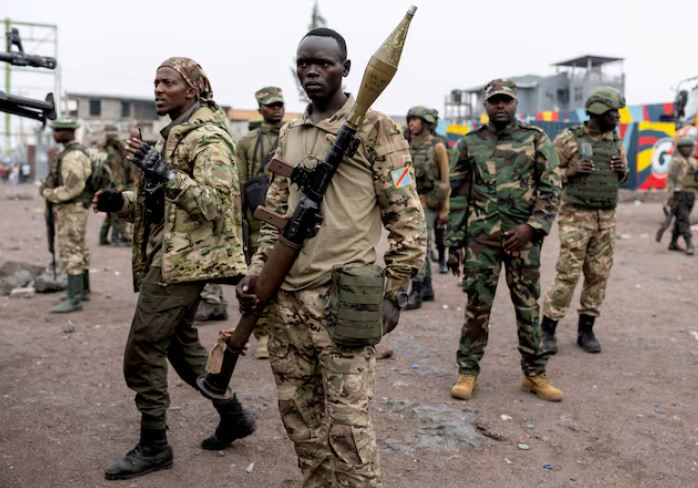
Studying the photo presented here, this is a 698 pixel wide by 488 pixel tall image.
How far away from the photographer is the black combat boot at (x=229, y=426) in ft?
11.7

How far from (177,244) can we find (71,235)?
14.6 ft

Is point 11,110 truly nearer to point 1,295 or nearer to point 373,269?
point 373,269

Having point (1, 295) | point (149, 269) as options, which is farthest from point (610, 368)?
point (1, 295)

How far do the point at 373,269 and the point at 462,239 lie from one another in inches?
93.1

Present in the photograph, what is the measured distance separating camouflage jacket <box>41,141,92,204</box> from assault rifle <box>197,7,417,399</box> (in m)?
5.05

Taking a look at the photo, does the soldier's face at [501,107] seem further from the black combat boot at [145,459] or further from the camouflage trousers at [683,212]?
the camouflage trousers at [683,212]

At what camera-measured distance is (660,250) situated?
1183 centimetres

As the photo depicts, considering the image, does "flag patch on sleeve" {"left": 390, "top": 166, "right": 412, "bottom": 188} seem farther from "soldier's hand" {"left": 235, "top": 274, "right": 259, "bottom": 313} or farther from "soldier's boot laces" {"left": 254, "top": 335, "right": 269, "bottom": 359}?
"soldier's boot laces" {"left": 254, "top": 335, "right": 269, "bottom": 359}

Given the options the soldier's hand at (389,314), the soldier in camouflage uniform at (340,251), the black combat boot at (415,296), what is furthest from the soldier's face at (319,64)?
the black combat boot at (415,296)

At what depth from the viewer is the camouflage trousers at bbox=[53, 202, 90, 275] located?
705cm

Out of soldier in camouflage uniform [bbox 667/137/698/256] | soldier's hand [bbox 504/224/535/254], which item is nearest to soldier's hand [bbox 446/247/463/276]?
soldier's hand [bbox 504/224/535/254]

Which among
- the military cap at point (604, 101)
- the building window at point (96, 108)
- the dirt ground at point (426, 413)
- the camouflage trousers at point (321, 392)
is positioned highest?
the building window at point (96, 108)

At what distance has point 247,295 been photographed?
2.57 meters

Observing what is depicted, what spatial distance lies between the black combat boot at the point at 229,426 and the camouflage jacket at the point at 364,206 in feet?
4.30
